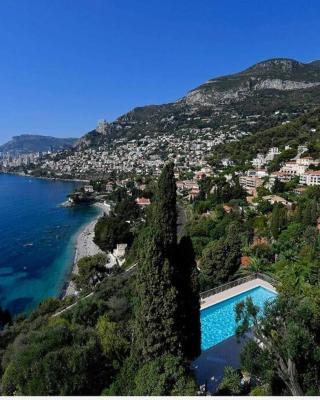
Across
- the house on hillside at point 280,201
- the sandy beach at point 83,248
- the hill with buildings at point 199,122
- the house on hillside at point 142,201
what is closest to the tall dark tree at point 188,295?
the sandy beach at point 83,248

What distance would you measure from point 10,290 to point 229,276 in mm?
17275

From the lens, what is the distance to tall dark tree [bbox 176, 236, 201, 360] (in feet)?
24.5

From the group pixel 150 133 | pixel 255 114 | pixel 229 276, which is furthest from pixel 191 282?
pixel 150 133

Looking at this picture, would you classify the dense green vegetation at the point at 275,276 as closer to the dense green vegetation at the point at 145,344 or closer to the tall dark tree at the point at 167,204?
the dense green vegetation at the point at 145,344

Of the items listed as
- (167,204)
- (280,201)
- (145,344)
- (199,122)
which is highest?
(199,122)

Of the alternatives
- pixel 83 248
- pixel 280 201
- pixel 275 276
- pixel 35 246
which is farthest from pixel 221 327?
pixel 35 246

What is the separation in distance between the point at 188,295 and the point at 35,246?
111ft

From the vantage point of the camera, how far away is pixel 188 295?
760 cm

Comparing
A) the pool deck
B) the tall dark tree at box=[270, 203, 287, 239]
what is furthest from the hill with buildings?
the pool deck

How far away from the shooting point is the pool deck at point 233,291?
12.8m

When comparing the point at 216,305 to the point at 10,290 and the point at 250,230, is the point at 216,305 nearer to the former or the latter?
the point at 250,230

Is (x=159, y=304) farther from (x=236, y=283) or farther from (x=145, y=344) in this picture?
(x=236, y=283)

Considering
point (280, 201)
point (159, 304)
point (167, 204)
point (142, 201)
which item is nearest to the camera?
point (159, 304)

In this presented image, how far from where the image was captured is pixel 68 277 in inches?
1130
